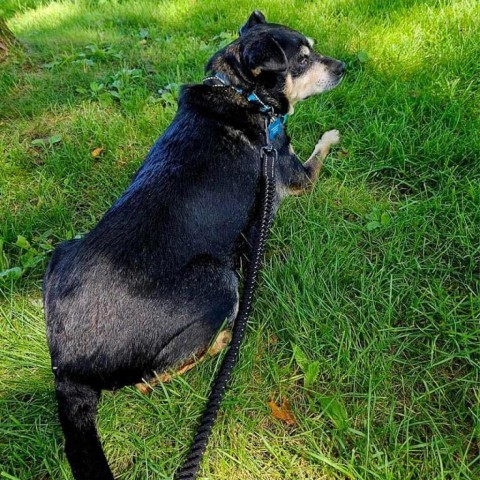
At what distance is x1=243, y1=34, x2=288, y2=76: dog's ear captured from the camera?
284cm

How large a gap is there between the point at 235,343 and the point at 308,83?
218 cm

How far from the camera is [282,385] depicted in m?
2.24

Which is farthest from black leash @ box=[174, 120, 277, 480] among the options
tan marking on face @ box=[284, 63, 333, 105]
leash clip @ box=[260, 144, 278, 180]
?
tan marking on face @ box=[284, 63, 333, 105]

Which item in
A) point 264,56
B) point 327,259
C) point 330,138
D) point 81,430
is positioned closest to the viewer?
point 81,430

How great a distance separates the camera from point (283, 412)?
215cm

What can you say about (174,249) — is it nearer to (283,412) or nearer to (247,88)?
(283,412)

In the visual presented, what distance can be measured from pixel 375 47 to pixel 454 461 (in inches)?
146

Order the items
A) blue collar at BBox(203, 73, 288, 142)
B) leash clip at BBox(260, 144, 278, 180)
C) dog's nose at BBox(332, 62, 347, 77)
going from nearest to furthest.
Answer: leash clip at BBox(260, 144, 278, 180) < blue collar at BBox(203, 73, 288, 142) < dog's nose at BBox(332, 62, 347, 77)

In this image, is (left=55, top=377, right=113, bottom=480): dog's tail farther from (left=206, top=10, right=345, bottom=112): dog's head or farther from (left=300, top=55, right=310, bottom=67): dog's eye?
(left=300, top=55, right=310, bottom=67): dog's eye

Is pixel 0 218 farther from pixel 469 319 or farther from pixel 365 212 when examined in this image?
pixel 469 319

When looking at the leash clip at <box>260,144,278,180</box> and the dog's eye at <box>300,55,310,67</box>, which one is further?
the dog's eye at <box>300,55,310,67</box>

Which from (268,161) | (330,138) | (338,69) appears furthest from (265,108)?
(338,69)

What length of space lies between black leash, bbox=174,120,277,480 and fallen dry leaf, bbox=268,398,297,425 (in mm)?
278

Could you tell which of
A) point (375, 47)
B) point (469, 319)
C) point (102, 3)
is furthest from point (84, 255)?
point (102, 3)
